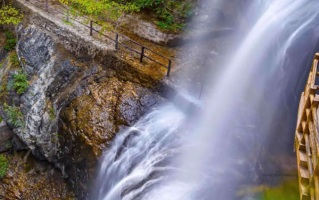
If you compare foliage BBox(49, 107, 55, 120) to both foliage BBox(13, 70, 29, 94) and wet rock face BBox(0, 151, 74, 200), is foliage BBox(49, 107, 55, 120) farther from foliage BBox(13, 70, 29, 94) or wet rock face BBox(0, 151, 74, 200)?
wet rock face BBox(0, 151, 74, 200)

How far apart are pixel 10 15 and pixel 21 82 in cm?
402

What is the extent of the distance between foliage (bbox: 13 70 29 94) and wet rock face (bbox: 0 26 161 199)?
0.20m

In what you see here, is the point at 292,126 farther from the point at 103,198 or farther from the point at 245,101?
the point at 103,198

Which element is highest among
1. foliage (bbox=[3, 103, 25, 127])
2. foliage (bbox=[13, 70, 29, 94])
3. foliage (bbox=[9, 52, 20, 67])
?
foliage (bbox=[9, 52, 20, 67])

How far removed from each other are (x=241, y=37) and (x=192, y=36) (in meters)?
1.89

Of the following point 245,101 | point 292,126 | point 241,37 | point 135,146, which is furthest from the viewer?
point 241,37

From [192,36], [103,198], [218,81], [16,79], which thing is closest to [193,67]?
[218,81]

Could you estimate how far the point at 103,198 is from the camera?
7.88m

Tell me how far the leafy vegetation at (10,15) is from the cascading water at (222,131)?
25.8 ft

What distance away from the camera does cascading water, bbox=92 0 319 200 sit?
716cm

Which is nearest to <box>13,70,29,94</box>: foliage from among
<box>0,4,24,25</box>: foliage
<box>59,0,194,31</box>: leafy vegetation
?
<box>0,4,24,25</box>: foliage

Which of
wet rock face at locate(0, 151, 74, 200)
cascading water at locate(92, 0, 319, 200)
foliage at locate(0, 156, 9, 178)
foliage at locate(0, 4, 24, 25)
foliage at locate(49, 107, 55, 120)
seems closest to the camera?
cascading water at locate(92, 0, 319, 200)

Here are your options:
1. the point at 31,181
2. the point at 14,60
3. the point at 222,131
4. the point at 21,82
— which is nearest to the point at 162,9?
the point at 222,131

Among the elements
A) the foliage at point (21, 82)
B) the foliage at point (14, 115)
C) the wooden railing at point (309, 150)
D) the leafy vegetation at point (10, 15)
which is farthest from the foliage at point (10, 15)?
the wooden railing at point (309, 150)
